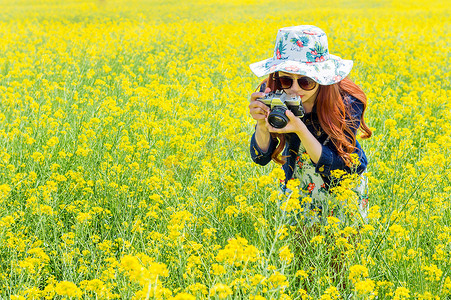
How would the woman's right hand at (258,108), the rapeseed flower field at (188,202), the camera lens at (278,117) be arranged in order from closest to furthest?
1. the rapeseed flower field at (188,202)
2. the camera lens at (278,117)
3. the woman's right hand at (258,108)

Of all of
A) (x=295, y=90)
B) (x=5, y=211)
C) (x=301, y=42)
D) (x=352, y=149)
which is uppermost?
(x=301, y=42)

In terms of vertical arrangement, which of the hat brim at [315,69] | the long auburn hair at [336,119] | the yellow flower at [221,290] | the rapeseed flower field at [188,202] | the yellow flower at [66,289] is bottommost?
the rapeseed flower field at [188,202]

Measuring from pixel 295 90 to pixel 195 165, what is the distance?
3.82ft

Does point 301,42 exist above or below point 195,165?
above

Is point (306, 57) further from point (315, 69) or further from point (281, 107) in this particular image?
point (281, 107)

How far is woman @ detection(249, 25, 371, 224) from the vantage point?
2525mm

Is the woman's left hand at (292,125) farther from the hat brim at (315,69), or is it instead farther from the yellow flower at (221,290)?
the yellow flower at (221,290)

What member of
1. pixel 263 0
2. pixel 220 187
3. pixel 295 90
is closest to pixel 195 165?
pixel 220 187

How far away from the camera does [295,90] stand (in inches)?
104

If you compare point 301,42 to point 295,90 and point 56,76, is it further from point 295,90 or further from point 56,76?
point 56,76

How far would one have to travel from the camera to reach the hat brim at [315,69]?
252 centimetres

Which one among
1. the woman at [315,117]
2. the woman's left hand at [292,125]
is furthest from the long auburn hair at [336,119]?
the woman's left hand at [292,125]

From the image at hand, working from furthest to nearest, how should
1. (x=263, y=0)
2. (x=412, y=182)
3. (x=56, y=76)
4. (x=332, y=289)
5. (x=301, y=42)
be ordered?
1. (x=263, y=0)
2. (x=56, y=76)
3. (x=412, y=182)
4. (x=301, y=42)
5. (x=332, y=289)

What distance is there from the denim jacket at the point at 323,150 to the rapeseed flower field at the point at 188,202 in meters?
0.21
